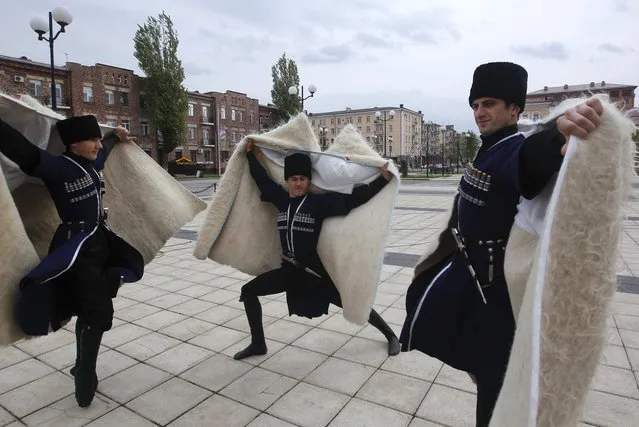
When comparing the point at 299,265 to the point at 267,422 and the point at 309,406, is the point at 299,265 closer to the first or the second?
the point at 309,406

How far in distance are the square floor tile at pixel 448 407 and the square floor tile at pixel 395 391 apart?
6 cm

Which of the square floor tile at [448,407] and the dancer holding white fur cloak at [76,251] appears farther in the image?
the square floor tile at [448,407]

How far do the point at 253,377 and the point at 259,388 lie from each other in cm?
18

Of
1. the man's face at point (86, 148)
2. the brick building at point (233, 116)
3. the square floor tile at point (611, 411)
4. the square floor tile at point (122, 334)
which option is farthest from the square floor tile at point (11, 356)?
the brick building at point (233, 116)

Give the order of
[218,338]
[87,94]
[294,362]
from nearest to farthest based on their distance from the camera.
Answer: [294,362]
[218,338]
[87,94]

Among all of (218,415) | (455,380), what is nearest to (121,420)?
(218,415)

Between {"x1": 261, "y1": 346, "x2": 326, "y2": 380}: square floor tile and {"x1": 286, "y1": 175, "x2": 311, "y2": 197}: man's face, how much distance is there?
140 cm

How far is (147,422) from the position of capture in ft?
8.80

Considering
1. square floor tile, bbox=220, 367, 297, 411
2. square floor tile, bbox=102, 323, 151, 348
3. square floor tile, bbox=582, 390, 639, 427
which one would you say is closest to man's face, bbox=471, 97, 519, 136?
square floor tile, bbox=582, 390, 639, 427

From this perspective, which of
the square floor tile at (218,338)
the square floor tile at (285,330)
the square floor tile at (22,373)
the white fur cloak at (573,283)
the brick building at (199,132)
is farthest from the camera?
the brick building at (199,132)

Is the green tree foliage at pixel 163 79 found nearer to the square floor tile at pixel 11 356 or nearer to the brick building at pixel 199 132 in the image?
the brick building at pixel 199 132

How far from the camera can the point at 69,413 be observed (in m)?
2.77

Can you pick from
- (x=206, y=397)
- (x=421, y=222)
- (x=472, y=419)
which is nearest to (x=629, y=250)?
(x=421, y=222)

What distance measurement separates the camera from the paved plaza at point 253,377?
2717 millimetres
